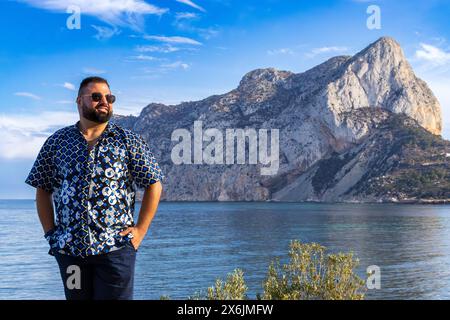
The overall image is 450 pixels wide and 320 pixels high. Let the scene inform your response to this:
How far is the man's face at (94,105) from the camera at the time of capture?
5344 mm

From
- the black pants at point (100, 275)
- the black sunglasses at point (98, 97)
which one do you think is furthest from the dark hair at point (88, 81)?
the black pants at point (100, 275)

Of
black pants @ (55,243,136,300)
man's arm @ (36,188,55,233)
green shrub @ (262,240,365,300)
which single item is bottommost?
green shrub @ (262,240,365,300)

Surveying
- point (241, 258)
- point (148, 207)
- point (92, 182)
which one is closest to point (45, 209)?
point (92, 182)

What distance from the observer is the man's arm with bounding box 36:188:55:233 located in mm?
5441

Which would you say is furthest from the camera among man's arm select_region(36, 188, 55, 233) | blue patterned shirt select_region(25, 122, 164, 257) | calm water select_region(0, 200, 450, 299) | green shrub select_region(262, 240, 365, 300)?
calm water select_region(0, 200, 450, 299)

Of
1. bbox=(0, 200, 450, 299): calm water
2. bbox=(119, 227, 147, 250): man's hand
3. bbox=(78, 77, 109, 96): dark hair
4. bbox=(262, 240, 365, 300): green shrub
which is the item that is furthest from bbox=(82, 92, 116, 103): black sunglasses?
bbox=(0, 200, 450, 299): calm water

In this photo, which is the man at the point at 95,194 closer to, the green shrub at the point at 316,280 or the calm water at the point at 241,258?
the green shrub at the point at 316,280

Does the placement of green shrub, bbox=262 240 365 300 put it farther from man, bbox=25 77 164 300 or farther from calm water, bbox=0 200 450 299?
calm water, bbox=0 200 450 299

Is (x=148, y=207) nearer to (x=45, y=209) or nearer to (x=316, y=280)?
(x=45, y=209)

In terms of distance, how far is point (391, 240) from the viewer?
71500 millimetres

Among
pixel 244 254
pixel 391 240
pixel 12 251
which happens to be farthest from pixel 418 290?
pixel 12 251
